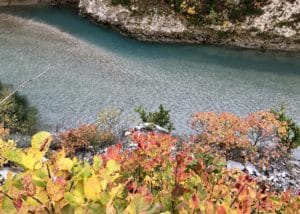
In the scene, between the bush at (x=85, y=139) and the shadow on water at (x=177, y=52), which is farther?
the shadow on water at (x=177, y=52)

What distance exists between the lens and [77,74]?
132ft

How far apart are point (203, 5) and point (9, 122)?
26733mm

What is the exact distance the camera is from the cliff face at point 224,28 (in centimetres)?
4694

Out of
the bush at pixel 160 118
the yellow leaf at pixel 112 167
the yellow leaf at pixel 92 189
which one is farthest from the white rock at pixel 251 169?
the yellow leaf at pixel 92 189

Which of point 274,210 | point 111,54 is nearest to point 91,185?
point 274,210

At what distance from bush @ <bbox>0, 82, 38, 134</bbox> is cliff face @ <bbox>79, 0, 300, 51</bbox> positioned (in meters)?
17.6

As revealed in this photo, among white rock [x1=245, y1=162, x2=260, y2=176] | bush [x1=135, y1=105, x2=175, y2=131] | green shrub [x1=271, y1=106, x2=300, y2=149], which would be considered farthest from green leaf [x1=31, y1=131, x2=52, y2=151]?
green shrub [x1=271, y1=106, x2=300, y2=149]

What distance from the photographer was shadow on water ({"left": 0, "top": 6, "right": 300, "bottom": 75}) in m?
43.0

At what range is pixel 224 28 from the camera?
47.8 metres

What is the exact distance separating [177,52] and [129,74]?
688 cm

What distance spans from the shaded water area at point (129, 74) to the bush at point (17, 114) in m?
1.02

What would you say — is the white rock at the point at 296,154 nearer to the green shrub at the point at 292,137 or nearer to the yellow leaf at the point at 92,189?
the green shrub at the point at 292,137

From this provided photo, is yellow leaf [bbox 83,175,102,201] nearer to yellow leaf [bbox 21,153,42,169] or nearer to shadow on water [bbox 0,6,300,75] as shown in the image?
yellow leaf [bbox 21,153,42,169]

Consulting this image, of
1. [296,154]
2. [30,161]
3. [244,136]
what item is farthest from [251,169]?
[30,161]
